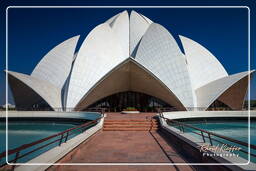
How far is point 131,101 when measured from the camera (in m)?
27.5

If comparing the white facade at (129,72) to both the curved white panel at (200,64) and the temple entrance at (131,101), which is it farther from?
the temple entrance at (131,101)

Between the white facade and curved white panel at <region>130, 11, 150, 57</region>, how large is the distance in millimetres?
168

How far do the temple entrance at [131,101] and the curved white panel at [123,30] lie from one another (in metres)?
7.18

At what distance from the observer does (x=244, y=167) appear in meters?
2.84

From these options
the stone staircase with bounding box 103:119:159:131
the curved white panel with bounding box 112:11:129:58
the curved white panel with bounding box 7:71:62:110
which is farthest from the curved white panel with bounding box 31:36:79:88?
the stone staircase with bounding box 103:119:159:131

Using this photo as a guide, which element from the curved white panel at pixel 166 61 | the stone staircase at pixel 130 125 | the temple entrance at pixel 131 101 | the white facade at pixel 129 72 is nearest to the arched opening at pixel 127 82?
the white facade at pixel 129 72

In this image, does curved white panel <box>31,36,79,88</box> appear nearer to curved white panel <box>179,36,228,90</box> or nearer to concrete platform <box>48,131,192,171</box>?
curved white panel <box>179,36,228,90</box>

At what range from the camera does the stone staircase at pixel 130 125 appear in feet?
31.2

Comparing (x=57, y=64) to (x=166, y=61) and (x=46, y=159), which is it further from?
(x=46, y=159)

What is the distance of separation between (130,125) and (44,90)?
14375 millimetres

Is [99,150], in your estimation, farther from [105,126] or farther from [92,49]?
[92,49]

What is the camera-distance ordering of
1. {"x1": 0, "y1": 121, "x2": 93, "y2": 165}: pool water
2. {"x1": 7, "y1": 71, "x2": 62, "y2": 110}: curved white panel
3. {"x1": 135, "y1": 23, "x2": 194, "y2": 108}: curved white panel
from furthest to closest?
{"x1": 135, "y1": 23, "x2": 194, "y2": 108}: curved white panel, {"x1": 7, "y1": 71, "x2": 62, "y2": 110}: curved white panel, {"x1": 0, "y1": 121, "x2": 93, "y2": 165}: pool water

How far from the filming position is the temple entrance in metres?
27.2

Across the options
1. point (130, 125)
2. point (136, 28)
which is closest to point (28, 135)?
point (130, 125)
